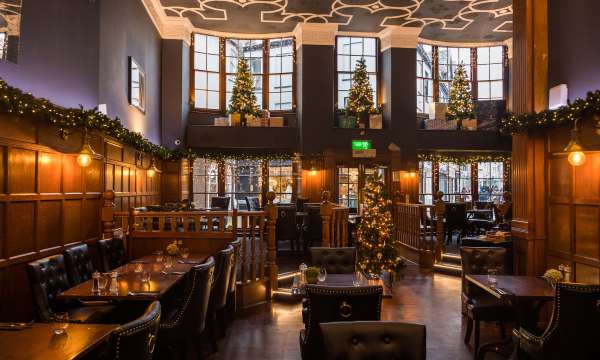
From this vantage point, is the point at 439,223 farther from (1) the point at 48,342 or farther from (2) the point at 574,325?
(1) the point at 48,342

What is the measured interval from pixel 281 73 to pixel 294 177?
332 cm

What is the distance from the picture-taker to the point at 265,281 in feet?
21.0

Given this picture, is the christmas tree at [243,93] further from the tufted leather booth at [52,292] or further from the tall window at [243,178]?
the tufted leather booth at [52,292]

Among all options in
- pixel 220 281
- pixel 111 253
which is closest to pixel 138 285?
pixel 220 281

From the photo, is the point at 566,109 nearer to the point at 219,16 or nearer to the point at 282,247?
the point at 282,247

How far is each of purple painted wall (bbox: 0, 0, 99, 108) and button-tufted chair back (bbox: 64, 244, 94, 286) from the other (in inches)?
74.6

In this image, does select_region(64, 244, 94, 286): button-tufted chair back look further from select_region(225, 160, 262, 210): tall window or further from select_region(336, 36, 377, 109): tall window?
select_region(336, 36, 377, 109): tall window

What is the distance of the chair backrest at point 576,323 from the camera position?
121 inches

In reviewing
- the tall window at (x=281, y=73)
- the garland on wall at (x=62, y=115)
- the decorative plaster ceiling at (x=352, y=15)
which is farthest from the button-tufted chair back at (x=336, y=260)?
the tall window at (x=281, y=73)

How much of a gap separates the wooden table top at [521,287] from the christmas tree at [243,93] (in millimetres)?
9555

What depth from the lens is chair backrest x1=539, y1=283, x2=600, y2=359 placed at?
A: 121 inches

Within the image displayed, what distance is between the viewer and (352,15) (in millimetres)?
12195

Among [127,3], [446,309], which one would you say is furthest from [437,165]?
[127,3]

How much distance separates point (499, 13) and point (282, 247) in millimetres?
8671
